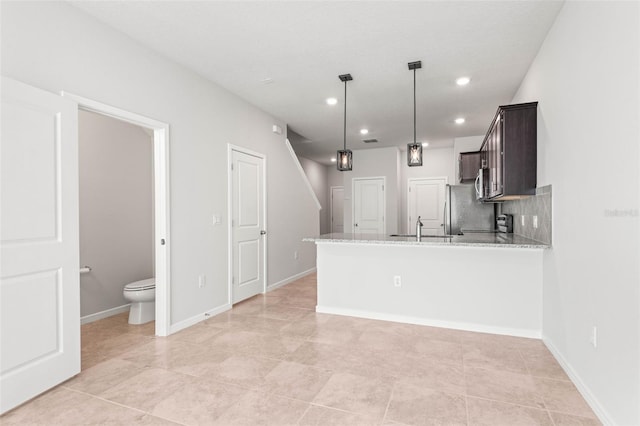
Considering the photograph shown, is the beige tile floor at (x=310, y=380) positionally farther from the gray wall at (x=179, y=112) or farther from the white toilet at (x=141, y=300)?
the gray wall at (x=179, y=112)

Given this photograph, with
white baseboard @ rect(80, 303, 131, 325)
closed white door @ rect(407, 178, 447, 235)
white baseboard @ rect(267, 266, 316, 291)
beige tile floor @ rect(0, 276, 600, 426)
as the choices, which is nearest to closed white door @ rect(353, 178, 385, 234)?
closed white door @ rect(407, 178, 447, 235)

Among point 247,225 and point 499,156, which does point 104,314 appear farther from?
point 499,156

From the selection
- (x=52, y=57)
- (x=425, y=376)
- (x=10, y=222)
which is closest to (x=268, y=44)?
(x=52, y=57)

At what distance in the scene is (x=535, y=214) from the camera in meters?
3.27

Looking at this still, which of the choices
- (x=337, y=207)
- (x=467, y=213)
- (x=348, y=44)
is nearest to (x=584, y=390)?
(x=348, y=44)

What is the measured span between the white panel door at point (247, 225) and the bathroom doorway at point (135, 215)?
0.99 metres

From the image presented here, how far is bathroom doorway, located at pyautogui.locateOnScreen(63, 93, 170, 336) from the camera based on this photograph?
327 centimetres

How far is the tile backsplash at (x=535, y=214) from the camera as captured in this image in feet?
9.40

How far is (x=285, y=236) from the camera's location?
556cm

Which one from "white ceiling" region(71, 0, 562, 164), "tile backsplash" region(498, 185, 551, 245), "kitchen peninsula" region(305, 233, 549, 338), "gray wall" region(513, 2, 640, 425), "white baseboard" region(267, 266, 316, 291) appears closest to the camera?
"gray wall" region(513, 2, 640, 425)

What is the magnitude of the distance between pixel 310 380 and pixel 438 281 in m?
1.81

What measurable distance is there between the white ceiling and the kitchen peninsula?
6.11 feet

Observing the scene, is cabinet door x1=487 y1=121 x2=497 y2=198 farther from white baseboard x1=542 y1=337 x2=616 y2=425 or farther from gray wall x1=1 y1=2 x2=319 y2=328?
gray wall x1=1 y1=2 x2=319 y2=328

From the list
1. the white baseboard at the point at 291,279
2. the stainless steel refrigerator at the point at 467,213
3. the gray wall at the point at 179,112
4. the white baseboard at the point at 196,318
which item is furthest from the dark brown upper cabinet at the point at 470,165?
the white baseboard at the point at 196,318
